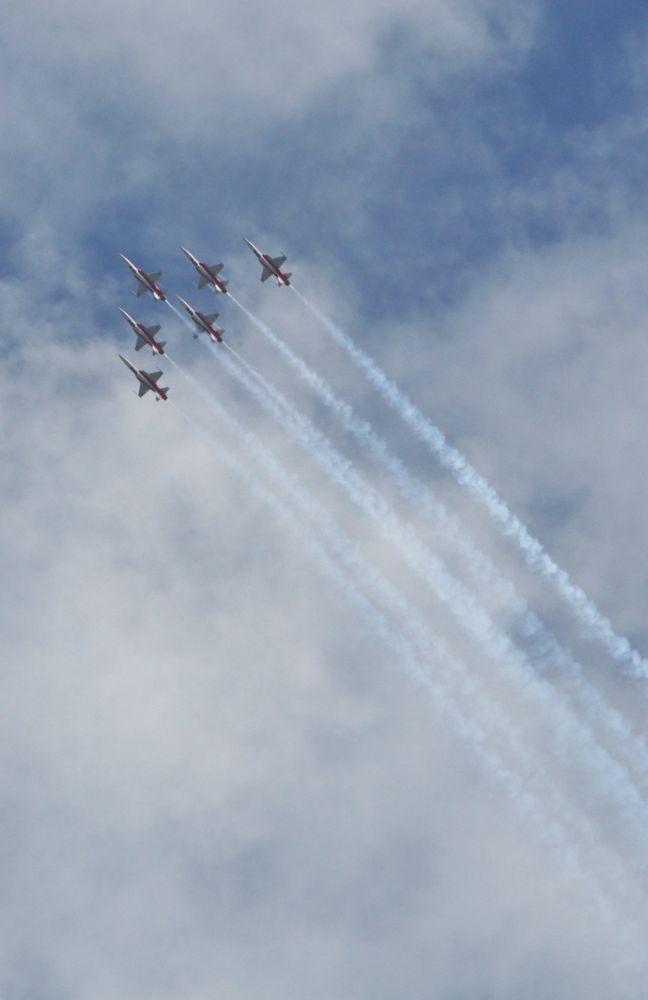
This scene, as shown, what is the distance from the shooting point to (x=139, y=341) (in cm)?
17988

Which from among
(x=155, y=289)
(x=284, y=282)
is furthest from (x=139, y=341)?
(x=284, y=282)

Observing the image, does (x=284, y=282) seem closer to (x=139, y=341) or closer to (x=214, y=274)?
(x=214, y=274)

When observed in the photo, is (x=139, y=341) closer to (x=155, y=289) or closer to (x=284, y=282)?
(x=155, y=289)

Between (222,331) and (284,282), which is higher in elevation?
(284,282)

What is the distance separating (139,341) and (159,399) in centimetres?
944

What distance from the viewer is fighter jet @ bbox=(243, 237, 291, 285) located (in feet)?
581

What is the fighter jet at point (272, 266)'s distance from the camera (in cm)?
17700

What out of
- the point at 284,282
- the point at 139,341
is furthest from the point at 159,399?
the point at 284,282

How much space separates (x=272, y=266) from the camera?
177250 millimetres

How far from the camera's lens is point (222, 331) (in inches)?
6860

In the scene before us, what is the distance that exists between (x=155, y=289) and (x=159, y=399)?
15437 mm

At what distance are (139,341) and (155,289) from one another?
7327 mm

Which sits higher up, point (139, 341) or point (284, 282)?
point (284, 282)

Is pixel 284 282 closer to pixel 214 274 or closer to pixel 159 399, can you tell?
pixel 214 274
